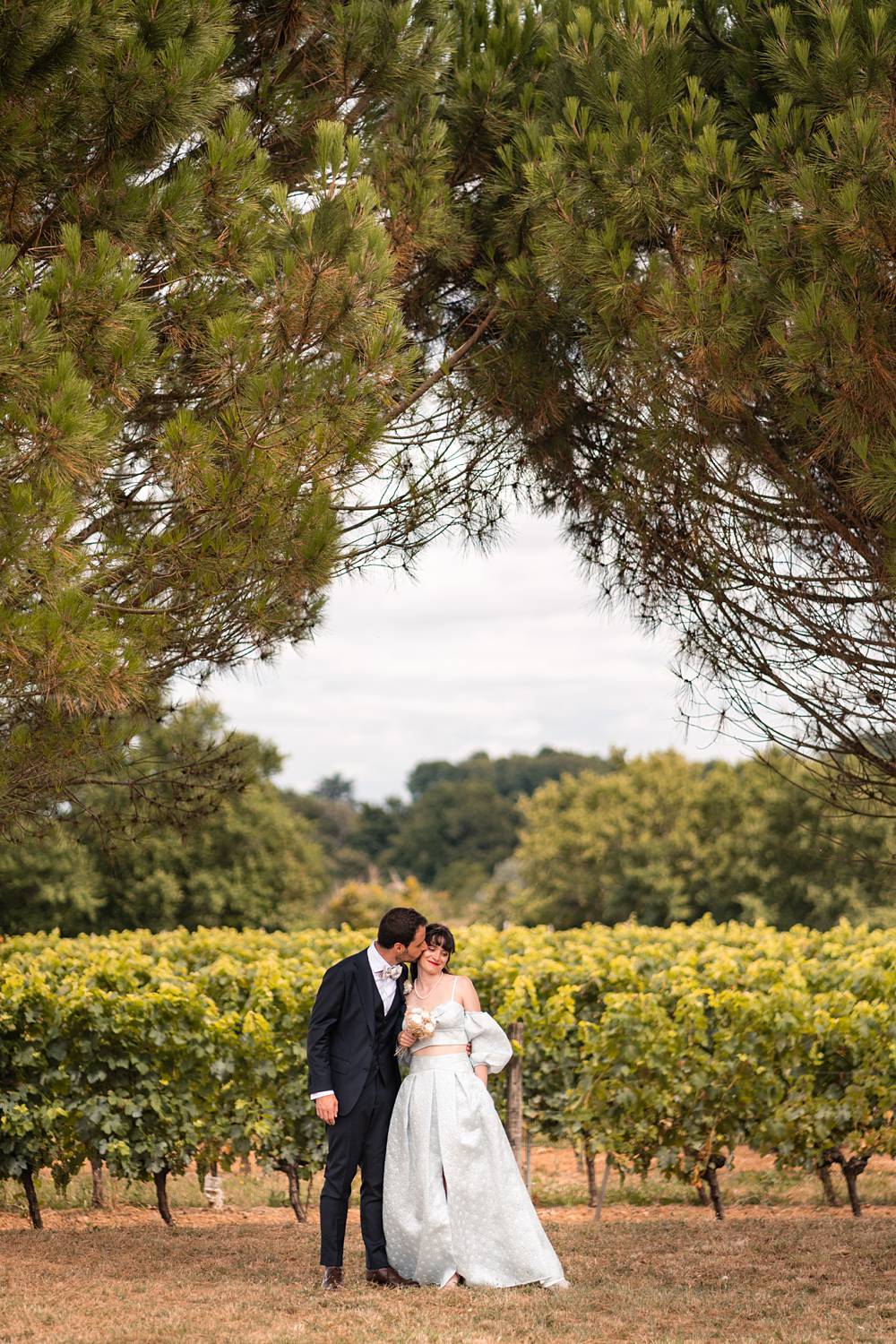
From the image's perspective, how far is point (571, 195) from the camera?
541 cm

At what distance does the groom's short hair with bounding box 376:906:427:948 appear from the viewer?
555 centimetres

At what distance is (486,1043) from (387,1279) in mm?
1037

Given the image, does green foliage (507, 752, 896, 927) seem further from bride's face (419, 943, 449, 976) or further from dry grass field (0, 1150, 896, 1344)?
bride's face (419, 943, 449, 976)

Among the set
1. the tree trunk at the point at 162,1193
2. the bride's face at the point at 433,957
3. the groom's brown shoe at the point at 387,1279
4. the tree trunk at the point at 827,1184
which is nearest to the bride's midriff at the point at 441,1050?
the bride's face at the point at 433,957

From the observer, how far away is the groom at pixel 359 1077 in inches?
216

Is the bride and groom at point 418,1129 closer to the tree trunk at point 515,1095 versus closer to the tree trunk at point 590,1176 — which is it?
the tree trunk at point 515,1095

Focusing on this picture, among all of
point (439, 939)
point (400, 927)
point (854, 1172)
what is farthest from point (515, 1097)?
point (400, 927)

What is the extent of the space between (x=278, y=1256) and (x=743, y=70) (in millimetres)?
5884

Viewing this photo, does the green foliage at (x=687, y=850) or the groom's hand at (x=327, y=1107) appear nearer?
the groom's hand at (x=327, y=1107)

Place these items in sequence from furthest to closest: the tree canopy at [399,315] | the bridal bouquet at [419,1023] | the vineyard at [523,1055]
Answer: the vineyard at [523,1055] → the bridal bouquet at [419,1023] → the tree canopy at [399,315]

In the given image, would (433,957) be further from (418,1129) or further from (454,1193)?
(454,1193)

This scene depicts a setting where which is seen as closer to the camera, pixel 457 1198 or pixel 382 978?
pixel 457 1198

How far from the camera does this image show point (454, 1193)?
536cm

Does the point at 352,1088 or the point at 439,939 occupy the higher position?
the point at 439,939
